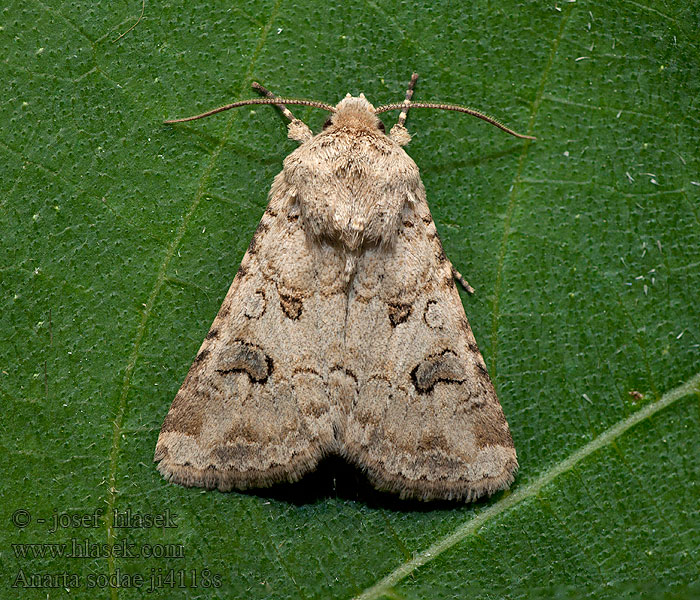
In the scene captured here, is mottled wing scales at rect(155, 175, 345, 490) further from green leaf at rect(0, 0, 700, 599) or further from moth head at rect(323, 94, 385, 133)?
moth head at rect(323, 94, 385, 133)

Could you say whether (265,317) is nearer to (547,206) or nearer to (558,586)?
(547,206)

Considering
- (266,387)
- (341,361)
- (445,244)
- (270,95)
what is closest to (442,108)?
(445,244)

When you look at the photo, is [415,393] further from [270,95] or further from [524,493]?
[270,95]

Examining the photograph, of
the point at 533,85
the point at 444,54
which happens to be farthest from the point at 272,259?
the point at 533,85

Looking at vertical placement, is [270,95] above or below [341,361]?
above

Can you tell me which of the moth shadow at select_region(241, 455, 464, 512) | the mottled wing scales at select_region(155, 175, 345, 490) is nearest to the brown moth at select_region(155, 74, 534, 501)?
the mottled wing scales at select_region(155, 175, 345, 490)

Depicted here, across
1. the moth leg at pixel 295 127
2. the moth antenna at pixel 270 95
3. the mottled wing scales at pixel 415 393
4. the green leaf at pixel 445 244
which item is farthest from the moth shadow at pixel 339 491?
the moth antenna at pixel 270 95

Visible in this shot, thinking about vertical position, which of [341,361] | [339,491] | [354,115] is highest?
[354,115]
